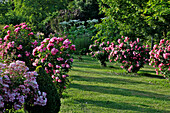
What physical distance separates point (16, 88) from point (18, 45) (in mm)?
4740

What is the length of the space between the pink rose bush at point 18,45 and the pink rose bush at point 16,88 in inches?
159

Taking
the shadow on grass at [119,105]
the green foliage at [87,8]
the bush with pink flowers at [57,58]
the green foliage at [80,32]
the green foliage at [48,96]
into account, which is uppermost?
the green foliage at [87,8]

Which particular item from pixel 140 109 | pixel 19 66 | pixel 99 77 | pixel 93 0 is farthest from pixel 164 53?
pixel 93 0

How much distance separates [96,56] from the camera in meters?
14.1

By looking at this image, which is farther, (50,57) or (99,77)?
(99,77)

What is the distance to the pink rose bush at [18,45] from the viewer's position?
814 cm

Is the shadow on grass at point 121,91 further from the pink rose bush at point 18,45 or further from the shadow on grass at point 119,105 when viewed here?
the pink rose bush at point 18,45

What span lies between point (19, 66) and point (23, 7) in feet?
81.2

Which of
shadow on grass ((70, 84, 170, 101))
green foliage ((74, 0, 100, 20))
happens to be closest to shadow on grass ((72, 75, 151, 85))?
shadow on grass ((70, 84, 170, 101))

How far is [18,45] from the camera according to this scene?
8.33m

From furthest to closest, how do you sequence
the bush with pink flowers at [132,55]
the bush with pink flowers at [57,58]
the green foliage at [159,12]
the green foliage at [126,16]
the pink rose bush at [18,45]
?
the green foliage at [126,16] → the bush with pink flowers at [132,55] → the green foliage at [159,12] → the pink rose bush at [18,45] → the bush with pink flowers at [57,58]

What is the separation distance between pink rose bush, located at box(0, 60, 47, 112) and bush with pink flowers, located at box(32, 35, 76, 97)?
2636mm

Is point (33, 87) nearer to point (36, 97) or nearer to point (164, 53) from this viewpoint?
point (36, 97)

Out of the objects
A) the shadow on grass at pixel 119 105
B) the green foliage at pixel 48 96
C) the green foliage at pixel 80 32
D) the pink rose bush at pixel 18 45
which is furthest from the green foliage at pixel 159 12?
the green foliage at pixel 80 32
